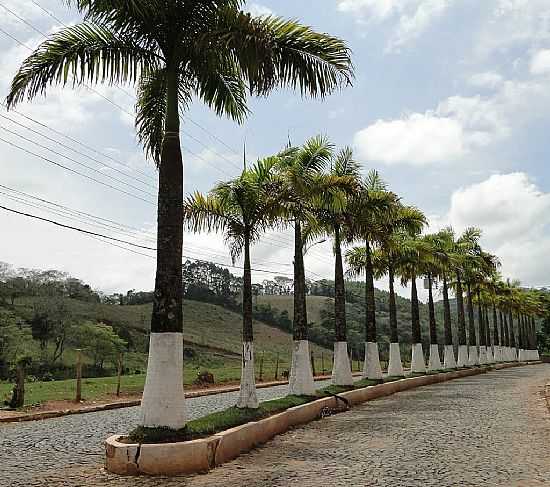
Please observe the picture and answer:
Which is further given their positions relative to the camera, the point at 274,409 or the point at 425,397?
the point at 425,397

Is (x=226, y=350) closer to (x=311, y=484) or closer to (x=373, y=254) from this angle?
(x=373, y=254)

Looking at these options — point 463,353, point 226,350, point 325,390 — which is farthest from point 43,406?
point 226,350

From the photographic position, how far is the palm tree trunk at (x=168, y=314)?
8.60 metres

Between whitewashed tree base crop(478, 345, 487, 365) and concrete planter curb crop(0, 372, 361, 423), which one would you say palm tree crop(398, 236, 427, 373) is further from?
whitewashed tree base crop(478, 345, 487, 365)

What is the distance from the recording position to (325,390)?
55.7 ft

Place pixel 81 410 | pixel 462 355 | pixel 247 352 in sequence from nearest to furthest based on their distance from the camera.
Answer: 1. pixel 247 352
2. pixel 81 410
3. pixel 462 355

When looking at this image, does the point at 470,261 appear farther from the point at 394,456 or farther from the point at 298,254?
the point at 394,456

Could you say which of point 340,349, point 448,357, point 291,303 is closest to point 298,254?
point 340,349

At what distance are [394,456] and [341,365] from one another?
921cm

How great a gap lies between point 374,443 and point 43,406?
1095 centimetres

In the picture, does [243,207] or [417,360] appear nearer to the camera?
[243,207]

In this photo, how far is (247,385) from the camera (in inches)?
485

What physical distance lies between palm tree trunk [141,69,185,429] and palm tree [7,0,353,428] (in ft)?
0.05

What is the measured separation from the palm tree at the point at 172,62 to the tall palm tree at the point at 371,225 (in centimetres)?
956
